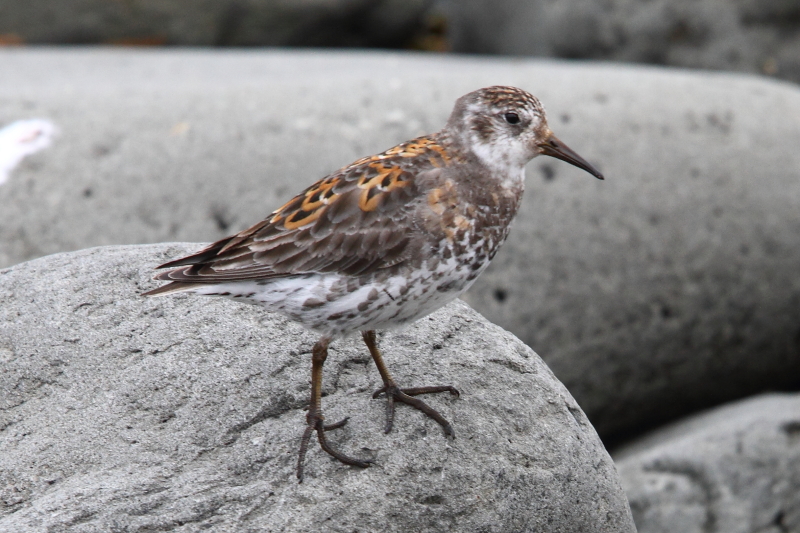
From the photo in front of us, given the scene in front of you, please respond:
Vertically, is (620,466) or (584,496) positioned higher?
(584,496)

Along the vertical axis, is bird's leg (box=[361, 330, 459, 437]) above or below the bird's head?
below

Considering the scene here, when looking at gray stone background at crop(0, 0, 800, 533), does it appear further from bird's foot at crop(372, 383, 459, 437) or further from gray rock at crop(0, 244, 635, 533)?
bird's foot at crop(372, 383, 459, 437)

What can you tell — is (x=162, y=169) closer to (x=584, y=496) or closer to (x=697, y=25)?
(x=584, y=496)

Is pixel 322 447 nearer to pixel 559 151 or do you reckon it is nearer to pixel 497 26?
pixel 559 151

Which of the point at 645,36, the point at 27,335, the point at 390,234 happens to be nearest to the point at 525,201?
the point at 390,234

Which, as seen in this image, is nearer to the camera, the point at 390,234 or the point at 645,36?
the point at 390,234

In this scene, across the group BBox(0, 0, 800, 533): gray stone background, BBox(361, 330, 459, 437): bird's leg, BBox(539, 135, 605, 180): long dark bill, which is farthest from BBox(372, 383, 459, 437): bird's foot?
BBox(0, 0, 800, 533): gray stone background

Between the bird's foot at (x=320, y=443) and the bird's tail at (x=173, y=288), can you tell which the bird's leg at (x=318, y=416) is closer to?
the bird's foot at (x=320, y=443)

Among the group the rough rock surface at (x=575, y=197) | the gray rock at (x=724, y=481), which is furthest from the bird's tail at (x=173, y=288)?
the gray rock at (x=724, y=481)

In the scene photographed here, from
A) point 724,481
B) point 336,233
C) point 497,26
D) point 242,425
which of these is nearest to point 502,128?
point 336,233
